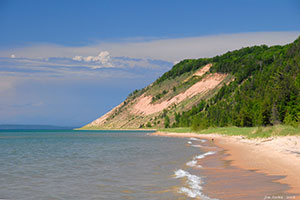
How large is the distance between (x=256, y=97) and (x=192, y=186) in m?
89.9

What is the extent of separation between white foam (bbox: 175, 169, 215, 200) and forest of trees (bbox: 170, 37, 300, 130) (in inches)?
1388

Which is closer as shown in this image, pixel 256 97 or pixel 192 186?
pixel 192 186

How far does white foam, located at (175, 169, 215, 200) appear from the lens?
48.2 ft

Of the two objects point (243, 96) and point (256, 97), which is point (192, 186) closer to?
point (256, 97)

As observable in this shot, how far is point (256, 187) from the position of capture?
50.5 feet

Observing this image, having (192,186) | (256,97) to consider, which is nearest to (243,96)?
(256,97)

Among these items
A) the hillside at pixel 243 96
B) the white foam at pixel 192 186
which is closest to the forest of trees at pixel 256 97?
the hillside at pixel 243 96

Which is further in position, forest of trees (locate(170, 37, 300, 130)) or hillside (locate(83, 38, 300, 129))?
hillside (locate(83, 38, 300, 129))

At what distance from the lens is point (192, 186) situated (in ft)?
55.0

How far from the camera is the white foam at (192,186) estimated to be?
1469 centimetres

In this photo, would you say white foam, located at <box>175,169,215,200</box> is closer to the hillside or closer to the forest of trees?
the forest of trees

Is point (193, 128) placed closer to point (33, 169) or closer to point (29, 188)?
point (33, 169)

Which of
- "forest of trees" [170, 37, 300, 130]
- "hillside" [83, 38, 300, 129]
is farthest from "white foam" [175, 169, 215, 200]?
"hillside" [83, 38, 300, 129]

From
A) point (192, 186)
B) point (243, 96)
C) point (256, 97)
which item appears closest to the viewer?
point (192, 186)
